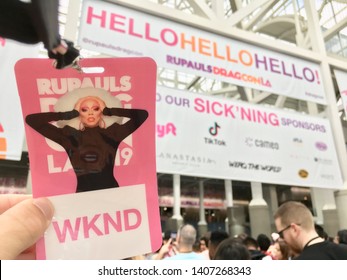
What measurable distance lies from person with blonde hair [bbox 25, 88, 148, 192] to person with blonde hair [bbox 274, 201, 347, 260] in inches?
57.8

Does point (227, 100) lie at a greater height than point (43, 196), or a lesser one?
greater

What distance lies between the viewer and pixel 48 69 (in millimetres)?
580

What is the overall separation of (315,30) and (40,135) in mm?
4443

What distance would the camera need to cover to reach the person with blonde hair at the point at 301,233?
170 centimetres

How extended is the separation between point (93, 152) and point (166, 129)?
6.97 ft

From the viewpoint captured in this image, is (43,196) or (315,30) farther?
(315,30)

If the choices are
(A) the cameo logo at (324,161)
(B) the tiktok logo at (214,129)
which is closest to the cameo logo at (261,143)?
(B) the tiktok logo at (214,129)

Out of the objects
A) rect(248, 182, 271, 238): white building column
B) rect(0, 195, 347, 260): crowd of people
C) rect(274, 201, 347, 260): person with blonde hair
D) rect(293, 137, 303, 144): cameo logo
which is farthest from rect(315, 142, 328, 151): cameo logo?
rect(248, 182, 271, 238): white building column

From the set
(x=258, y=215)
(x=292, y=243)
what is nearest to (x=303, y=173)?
(x=292, y=243)

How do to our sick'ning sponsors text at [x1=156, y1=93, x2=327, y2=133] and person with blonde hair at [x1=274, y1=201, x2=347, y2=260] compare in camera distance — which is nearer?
person with blonde hair at [x1=274, y1=201, x2=347, y2=260]

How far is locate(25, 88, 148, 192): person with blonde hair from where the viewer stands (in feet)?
1.94

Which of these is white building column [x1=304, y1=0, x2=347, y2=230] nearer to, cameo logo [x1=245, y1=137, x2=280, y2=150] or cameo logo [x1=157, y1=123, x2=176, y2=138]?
cameo logo [x1=245, y1=137, x2=280, y2=150]
